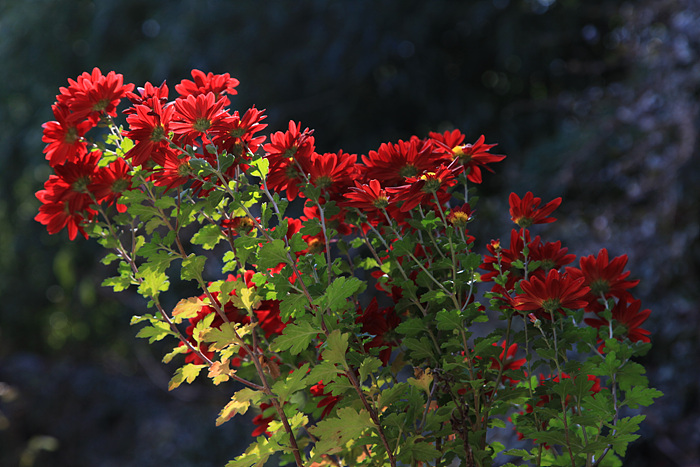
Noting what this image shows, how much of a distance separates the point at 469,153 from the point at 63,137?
0.42 m

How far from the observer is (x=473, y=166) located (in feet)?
2.15

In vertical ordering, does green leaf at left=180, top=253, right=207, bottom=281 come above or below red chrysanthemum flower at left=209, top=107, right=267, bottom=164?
below

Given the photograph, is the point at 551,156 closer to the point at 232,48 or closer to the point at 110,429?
the point at 232,48

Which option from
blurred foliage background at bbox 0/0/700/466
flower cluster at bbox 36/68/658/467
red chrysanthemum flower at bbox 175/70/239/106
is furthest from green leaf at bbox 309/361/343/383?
blurred foliage background at bbox 0/0/700/466

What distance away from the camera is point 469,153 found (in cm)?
63

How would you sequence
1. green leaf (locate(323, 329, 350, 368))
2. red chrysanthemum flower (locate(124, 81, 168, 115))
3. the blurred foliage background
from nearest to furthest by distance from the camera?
green leaf (locate(323, 329, 350, 368)) → red chrysanthemum flower (locate(124, 81, 168, 115)) → the blurred foliage background

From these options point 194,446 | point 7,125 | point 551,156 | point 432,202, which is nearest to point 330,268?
point 432,202

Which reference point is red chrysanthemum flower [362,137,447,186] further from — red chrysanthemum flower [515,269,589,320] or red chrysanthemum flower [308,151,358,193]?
red chrysanthemum flower [515,269,589,320]

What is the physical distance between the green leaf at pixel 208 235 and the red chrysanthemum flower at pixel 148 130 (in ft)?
0.25

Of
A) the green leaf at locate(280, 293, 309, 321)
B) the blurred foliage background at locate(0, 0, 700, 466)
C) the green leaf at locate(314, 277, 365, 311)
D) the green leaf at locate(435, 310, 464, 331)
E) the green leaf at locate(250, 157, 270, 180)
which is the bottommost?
the green leaf at locate(435, 310, 464, 331)

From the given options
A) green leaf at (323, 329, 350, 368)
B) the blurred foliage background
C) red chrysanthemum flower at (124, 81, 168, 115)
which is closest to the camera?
green leaf at (323, 329, 350, 368)

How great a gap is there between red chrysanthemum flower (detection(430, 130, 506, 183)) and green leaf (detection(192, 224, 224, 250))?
0.24m

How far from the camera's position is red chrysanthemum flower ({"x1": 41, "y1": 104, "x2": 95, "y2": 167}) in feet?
2.10

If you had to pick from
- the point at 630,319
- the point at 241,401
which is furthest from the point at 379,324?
the point at 630,319
